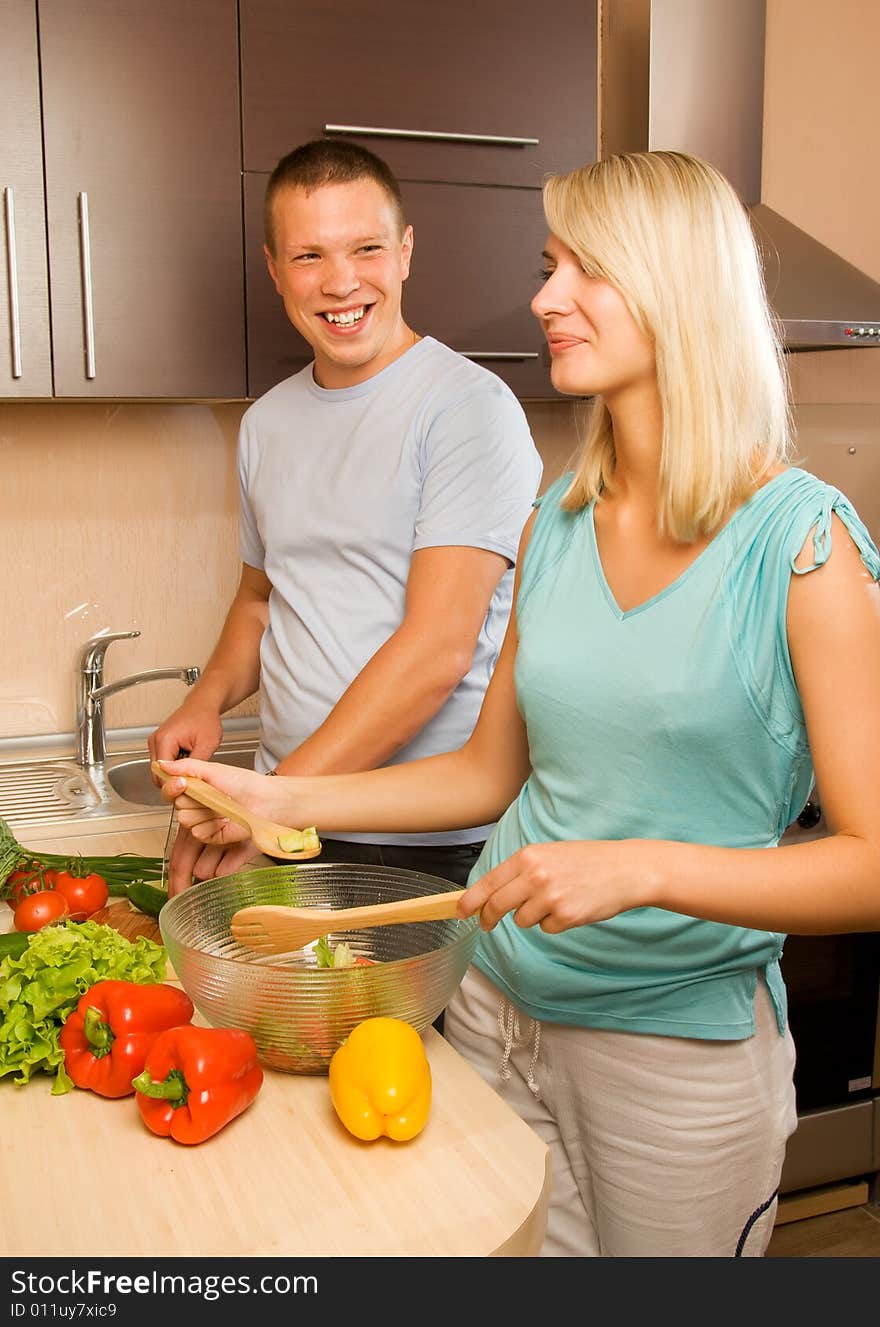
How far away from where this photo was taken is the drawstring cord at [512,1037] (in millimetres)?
1211

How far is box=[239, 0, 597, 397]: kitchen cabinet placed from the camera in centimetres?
204

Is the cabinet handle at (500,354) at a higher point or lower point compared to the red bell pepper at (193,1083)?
higher

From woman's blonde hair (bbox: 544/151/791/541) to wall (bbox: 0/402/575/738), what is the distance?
57.3 inches

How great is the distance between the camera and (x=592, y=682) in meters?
1.12

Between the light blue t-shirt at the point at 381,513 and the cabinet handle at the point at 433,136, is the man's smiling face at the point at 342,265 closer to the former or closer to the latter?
the light blue t-shirt at the point at 381,513

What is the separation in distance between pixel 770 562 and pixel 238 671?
Result: 3.58 ft

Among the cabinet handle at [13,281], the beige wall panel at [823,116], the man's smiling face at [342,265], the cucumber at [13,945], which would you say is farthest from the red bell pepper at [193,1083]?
the beige wall panel at [823,116]

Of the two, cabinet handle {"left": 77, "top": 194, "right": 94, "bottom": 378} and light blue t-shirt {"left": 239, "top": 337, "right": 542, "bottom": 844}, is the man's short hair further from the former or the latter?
cabinet handle {"left": 77, "top": 194, "right": 94, "bottom": 378}

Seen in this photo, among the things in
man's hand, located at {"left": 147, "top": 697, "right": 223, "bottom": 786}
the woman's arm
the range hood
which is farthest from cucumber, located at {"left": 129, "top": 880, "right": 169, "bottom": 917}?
the range hood

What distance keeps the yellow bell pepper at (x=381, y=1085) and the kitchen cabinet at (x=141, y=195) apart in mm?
1302

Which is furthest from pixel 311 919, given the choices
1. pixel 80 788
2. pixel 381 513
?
pixel 80 788

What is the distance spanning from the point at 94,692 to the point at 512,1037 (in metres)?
1.33

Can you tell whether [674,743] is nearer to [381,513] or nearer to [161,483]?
[381,513]

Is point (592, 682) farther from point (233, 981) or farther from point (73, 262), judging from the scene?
point (73, 262)
